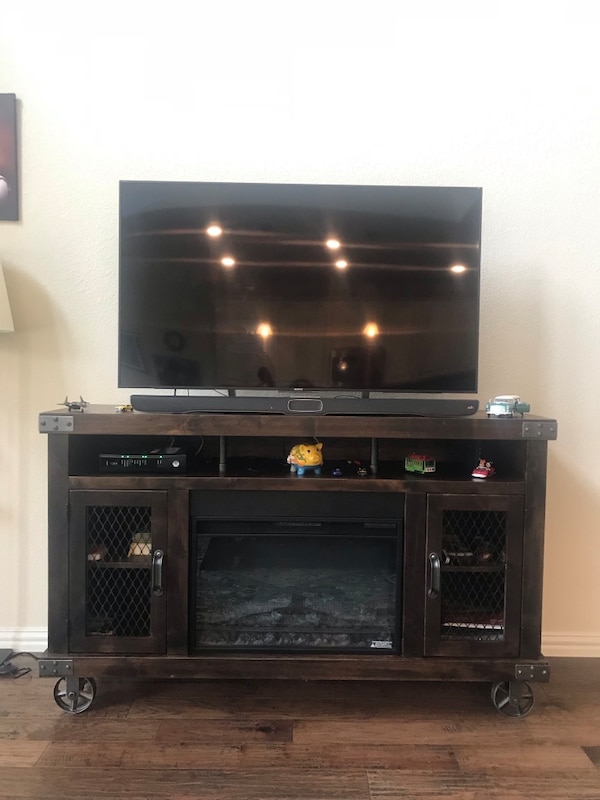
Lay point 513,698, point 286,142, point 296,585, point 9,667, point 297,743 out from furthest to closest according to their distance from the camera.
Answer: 1. point 286,142
2. point 9,667
3. point 296,585
4. point 513,698
5. point 297,743

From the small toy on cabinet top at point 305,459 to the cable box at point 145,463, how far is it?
31 cm

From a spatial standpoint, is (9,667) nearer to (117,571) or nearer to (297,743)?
(117,571)

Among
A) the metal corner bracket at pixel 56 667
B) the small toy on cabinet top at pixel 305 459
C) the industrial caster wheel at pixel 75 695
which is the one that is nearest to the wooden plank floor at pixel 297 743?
the industrial caster wheel at pixel 75 695

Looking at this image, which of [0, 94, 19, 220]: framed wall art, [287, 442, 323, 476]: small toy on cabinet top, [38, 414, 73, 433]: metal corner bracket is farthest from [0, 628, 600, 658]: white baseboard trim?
[0, 94, 19, 220]: framed wall art

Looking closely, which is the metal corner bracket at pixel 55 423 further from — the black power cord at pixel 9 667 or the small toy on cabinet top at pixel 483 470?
the small toy on cabinet top at pixel 483 470

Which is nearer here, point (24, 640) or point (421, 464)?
point (421, 464)

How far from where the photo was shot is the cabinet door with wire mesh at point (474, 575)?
1559mm

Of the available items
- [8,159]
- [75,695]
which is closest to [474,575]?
[75,695]

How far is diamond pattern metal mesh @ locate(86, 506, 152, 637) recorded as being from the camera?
5.24ft

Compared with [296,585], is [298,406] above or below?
above

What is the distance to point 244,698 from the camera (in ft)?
5.44

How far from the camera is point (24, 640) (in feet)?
6.37

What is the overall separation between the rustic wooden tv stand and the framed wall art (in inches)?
32.8

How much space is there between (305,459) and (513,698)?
0.88m
